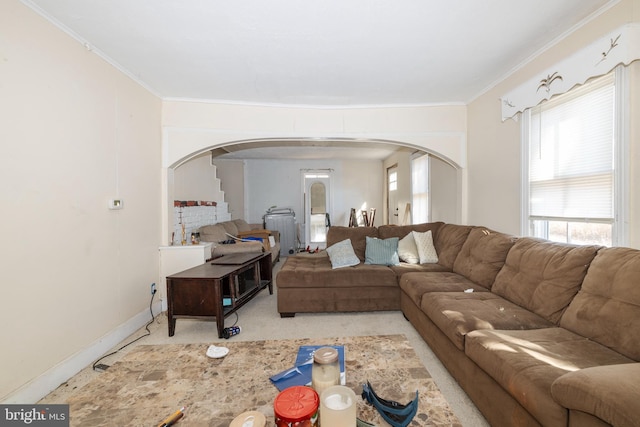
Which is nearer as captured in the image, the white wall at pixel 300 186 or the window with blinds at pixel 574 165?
the window with blinds at pixel 574 165

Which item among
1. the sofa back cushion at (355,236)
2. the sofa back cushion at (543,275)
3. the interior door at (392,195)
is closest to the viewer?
the sofa back cushion at (543,275)

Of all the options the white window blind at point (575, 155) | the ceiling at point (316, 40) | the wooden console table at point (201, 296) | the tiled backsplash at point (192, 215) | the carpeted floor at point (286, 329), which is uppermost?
the ceiling at point (316, 40)

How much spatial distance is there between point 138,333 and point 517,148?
4.41 metres

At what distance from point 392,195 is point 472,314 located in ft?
17.3

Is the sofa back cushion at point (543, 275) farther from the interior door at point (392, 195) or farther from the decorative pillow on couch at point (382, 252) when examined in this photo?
the interior door at point (392, 195)

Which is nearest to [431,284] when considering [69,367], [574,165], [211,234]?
[574,165]

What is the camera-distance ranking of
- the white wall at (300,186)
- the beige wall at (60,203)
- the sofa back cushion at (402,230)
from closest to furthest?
the beige wall at (60,203), the sofa back cushion at (402,230), the white wall at (300,186)

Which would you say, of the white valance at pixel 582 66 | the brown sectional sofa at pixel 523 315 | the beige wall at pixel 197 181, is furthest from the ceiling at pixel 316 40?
the brown sectional sofa at pixel 523 315

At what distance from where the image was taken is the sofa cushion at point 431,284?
2633 mm

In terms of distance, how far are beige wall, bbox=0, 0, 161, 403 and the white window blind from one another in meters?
4.04

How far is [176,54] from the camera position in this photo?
100 inches

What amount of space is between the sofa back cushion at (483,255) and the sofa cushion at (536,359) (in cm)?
92

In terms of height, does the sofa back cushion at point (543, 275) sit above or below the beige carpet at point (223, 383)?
above

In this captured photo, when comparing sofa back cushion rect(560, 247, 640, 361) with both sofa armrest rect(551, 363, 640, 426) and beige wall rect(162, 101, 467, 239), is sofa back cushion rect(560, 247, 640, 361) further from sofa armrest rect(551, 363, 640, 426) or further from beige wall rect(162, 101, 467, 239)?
beige wall rect(162, 101, 467, 239)
